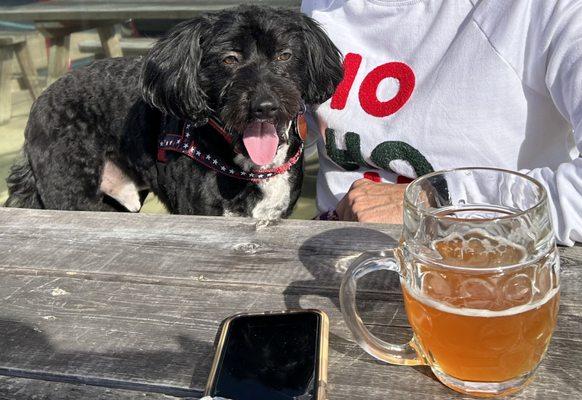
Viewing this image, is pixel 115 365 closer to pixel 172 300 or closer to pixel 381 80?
pixel 172 300

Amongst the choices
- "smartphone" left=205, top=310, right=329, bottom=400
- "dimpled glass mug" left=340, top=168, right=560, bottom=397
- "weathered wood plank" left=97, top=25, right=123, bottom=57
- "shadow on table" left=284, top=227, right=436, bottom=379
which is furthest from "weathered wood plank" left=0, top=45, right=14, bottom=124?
"dimpled glass mug" left=340, top=168, right=560, bottom=397

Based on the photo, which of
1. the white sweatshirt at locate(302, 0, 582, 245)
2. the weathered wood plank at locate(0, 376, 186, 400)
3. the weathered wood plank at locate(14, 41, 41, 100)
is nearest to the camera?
the weathered wood plank at locate(0, 376, 186, 400)

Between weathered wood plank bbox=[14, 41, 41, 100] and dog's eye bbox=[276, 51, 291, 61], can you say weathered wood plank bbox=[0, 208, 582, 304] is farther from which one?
weathered wood plank bbox=[14, 41, 41, 100]

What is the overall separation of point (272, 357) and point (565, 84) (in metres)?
0.81

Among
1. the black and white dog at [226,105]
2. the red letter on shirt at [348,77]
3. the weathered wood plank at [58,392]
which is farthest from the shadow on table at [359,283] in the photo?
the black and white dog at [226,105]

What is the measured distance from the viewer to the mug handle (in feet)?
2.27

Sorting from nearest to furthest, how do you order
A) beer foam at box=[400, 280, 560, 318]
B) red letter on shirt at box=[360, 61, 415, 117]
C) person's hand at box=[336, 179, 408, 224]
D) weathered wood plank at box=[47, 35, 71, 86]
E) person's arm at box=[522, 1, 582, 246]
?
beer foam at box=[400, 280, 560, 318] → person's arm at box=[522, 1, 582, 246] → person's hand at box=[336, 179, 408, 224] → red letter on shirt at box=[360, 61, 415, 117] → weathered wood plank at box=[47, 35, 71, 86]

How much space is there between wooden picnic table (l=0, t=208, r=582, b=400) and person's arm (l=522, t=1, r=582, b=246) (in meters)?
0.17

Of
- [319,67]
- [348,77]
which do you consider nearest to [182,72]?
[319,67]

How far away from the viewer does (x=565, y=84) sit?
4.06ft

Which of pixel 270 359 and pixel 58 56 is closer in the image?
pixel 270 359

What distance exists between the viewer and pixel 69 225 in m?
1.18

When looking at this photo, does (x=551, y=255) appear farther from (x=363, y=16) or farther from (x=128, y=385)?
(x=363, y=16)

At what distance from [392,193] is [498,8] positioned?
42cm
